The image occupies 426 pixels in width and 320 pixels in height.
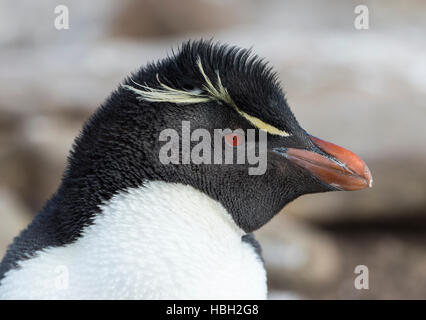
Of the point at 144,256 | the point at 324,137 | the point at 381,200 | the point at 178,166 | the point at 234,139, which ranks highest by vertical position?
the point at 324,137

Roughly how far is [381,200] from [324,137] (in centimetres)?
85

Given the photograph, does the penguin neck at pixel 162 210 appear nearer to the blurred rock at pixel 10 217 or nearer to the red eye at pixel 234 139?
the red eye at pixel 234 139

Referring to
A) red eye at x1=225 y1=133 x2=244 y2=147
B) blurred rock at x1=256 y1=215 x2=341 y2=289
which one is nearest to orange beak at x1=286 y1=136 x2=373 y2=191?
red eye at x1=225 y1=133 x2=244 y2=147

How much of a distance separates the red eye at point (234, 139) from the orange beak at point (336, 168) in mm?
181

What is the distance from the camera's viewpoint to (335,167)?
2.34 metres

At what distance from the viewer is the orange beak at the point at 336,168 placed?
2.33 metres

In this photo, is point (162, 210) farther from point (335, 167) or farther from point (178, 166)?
point (335, 167)

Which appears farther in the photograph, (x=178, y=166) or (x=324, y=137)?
(x=324, y=137)

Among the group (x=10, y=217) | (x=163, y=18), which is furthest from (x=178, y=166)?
(x=163, y=18)

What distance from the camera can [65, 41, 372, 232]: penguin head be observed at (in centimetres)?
224

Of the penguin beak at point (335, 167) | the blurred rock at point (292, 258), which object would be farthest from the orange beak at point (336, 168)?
the blurred rock at point (292, 258)

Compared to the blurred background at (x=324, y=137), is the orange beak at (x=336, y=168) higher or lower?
lower

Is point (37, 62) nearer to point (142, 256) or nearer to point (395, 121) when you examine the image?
point (395, 121)
